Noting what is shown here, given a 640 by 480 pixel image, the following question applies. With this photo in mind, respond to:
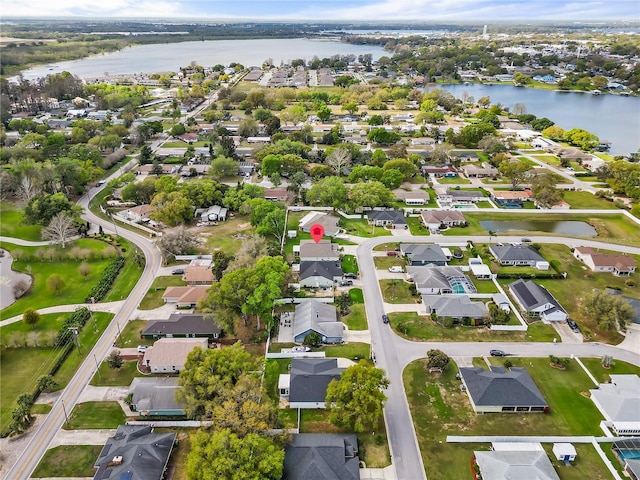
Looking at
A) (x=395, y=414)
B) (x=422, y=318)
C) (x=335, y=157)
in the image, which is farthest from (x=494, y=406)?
(x=335, y=157)

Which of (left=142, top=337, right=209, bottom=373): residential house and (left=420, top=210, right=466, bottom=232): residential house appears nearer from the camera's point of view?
(left=142, top=337, right=209, bottom=373): residential house

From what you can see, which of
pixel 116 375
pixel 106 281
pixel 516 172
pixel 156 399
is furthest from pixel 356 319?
pixel 516 172

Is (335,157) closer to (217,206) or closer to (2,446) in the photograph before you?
(217,206)

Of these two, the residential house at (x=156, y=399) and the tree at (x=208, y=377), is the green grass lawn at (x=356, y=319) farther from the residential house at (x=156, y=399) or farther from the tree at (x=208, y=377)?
the residential house at (x=156, y=399)

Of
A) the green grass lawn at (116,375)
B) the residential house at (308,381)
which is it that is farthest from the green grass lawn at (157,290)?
the residential house at (308,381)

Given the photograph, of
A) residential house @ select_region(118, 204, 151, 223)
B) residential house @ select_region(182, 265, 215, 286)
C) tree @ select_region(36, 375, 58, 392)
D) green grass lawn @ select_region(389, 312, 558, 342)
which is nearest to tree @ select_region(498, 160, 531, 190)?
green grass lawn @ select_region(389, 312, 558, 342)

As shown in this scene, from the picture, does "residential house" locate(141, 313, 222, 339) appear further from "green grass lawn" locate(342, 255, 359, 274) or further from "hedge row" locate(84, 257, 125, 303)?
"green grass lawn" locate(342, 255, 359, 274)
